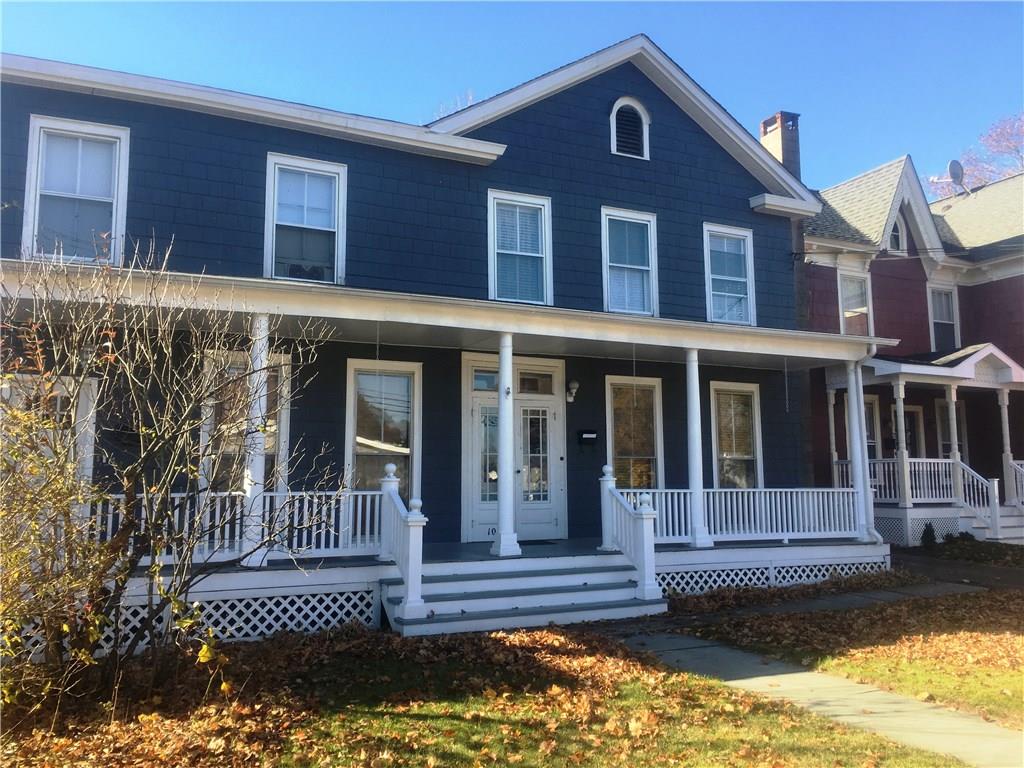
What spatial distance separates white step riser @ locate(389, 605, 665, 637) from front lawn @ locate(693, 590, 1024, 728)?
0.91 meters

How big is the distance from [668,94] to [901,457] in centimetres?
776

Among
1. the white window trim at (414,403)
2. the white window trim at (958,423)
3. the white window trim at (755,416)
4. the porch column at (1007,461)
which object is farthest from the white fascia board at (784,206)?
the white window trim at (414,403)

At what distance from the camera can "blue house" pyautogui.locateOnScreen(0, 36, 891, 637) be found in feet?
27.7

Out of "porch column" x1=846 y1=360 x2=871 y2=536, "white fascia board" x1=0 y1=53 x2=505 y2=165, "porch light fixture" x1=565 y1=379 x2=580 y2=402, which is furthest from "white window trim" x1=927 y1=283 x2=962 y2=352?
"white fascia board" x1=0 y1=53 x2=505 y2=165

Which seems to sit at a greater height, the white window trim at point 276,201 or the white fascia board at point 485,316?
the white window trim at point 276,201

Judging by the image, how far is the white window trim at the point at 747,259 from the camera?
12.5 meters

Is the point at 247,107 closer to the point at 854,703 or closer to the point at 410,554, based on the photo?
the point at 410,554

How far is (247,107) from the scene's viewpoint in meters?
9.66

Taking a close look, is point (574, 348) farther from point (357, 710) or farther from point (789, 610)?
point (357, 710)

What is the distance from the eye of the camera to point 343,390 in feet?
32.6

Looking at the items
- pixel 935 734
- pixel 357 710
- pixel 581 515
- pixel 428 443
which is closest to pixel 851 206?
pixel 581 515

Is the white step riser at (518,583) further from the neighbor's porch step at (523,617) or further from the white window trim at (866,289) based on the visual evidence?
the white window trim at (866,289)

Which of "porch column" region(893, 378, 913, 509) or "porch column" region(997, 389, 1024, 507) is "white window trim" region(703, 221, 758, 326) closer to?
"porch column" region(893, 378, 913, 509)

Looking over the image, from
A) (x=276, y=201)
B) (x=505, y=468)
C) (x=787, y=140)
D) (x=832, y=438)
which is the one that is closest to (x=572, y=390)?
(x=505, y=468)
